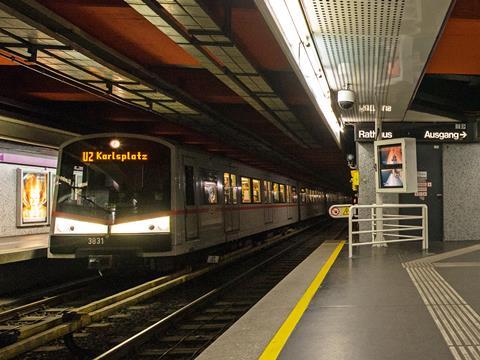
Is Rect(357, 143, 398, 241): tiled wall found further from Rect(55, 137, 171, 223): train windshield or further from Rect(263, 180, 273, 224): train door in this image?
Rect(263, 180, 273, 224): train door

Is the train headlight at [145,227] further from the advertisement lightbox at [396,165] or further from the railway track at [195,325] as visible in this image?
the advertisement lightbox at [396,165]

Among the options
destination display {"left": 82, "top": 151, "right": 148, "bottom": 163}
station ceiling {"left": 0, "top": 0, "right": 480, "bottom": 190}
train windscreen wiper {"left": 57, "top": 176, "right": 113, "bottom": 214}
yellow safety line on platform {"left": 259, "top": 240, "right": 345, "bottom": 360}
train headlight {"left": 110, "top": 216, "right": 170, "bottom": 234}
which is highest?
station ceiling {"left": 0, "top": 0, "right": 480, "bottom": 190}

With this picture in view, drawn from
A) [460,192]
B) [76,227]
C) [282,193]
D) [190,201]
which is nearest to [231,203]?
[190,201]

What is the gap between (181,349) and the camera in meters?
6.32

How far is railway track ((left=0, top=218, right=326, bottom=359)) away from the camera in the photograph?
6.21 meters

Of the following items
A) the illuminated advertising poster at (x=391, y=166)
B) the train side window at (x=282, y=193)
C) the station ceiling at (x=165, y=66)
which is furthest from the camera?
the train side window at (x=282, y=193)

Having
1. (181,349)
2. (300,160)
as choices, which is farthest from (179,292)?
(300,160)

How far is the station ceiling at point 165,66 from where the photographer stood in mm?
6473

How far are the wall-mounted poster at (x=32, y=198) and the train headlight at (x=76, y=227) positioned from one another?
7.24 m

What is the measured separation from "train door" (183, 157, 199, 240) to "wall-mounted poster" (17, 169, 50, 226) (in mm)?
7919

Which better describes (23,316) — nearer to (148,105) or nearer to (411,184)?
(148,105)

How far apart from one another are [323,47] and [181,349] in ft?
16.3

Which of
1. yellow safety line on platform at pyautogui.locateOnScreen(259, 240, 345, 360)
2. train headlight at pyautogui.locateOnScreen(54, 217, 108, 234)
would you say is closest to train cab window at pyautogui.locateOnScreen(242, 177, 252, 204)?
train headlight at pyautogui.locateOnScreen(54, 217, 108, 234)

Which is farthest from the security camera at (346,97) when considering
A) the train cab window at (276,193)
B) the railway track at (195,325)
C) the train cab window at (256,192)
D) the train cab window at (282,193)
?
the train cab window at (282,193)
